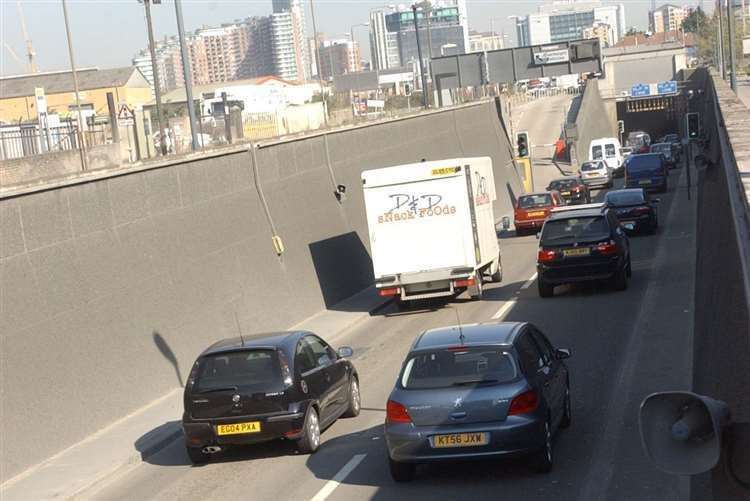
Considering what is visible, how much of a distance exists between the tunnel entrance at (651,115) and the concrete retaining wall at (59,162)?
9806 cm

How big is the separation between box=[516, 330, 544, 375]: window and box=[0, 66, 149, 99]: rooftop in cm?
4609

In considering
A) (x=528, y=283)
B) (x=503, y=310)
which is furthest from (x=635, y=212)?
(x=503, y=310)

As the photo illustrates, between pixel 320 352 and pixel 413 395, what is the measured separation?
385 centimetres

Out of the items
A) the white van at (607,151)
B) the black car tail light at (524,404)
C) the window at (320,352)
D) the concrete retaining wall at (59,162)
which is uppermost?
the concrete retaining wall at (59,162)

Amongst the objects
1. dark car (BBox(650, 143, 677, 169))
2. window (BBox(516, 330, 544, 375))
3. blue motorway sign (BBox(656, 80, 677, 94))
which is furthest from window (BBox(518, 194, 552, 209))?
blue motorway sign (BBox(656, 80, 677, 94))

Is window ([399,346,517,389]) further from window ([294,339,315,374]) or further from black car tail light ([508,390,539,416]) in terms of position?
window ([294,339,315,374])

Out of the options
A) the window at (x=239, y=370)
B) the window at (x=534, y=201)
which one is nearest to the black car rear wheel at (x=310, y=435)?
the window at (x=239, y=370)

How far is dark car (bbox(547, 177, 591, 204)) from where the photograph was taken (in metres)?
49.9

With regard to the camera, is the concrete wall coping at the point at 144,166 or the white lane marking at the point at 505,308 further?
the white lane marking at the point at 505,308

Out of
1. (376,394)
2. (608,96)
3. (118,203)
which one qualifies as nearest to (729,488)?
(376,394)

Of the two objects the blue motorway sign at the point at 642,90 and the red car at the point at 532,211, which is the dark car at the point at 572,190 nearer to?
the red car at the point at 532,211

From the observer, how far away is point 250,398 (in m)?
13.2

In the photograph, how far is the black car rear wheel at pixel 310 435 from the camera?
13398 millimetres

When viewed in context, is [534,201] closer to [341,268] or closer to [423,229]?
[341,268]
